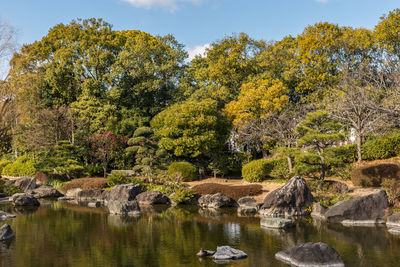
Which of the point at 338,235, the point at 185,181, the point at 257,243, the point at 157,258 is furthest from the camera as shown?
the point at 185,181

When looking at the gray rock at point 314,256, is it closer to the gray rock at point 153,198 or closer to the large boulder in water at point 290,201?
the large boulder in water at point 290,201

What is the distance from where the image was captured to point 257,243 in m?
10.7

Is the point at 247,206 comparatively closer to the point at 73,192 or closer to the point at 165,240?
the point at 165,240

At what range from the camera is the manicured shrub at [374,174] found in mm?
17266

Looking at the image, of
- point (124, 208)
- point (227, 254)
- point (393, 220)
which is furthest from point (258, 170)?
point (227, 254)

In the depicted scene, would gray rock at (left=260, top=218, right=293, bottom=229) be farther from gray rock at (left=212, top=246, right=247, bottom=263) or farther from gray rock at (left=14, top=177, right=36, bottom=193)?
gray rock at (left=14, top=177, right=36, bottom=193)

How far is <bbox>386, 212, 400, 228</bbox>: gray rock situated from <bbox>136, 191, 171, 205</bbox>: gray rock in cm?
1124

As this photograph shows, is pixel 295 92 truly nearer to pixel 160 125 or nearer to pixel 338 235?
pixel 160 125

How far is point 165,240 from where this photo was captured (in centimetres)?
1124

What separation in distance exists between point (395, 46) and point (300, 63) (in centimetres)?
714

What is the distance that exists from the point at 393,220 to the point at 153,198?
11757 millimetres

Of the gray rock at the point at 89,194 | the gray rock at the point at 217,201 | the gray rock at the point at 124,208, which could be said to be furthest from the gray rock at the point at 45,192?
the gray rock at the point at 217,201

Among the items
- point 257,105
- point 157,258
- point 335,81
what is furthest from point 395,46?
point 157,258

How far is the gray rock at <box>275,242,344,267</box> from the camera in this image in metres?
8.27
